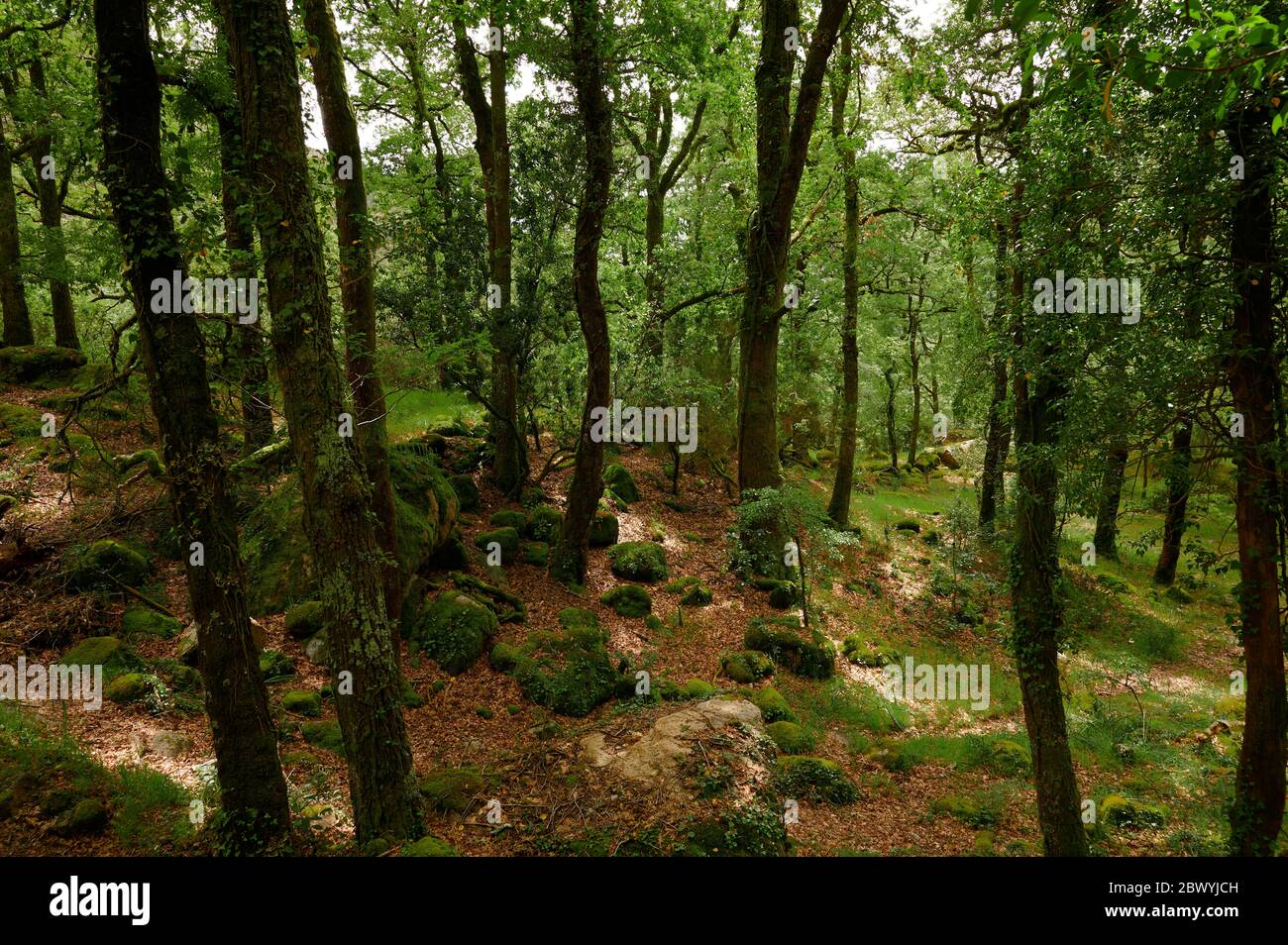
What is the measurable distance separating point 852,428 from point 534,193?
9.84 metres

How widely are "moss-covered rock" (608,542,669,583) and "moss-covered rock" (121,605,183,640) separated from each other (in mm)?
7191

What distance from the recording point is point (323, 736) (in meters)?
6.88

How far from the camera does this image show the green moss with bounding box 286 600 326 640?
8.27 meters

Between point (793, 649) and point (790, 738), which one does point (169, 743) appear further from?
point (793, 649)


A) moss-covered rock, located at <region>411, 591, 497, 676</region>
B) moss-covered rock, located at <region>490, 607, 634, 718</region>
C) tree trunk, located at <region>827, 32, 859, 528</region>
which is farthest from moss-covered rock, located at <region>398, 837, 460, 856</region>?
tree trunk, located at <region>827, 32, 859, 528</region>

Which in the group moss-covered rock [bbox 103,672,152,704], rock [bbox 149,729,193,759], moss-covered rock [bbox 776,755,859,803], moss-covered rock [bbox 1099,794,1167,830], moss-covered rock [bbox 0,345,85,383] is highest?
moss-covered rock [bbox 0,345,85,383]

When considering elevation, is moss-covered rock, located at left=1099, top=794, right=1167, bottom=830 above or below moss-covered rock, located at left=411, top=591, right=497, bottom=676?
below

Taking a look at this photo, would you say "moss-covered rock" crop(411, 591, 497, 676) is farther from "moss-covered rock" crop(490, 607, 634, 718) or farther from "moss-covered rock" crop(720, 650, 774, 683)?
"moss-covered rock" crop(720, 650, 774, 683)

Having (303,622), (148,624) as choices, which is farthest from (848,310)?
(148,624)

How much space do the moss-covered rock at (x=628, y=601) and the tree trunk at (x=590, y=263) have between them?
26.5 inches

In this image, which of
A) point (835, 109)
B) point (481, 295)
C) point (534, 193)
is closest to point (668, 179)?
point (835, 109)

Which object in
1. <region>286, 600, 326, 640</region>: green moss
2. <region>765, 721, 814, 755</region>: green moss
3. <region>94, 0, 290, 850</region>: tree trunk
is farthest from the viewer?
<region>765, 721, 814, 755</region>: green moss

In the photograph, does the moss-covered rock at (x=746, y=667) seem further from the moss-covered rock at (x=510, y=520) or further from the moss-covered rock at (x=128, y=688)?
the moss-covered rock at (x=128, y=688)

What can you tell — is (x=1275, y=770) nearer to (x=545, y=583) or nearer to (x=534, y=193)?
(x=545, y=583)
